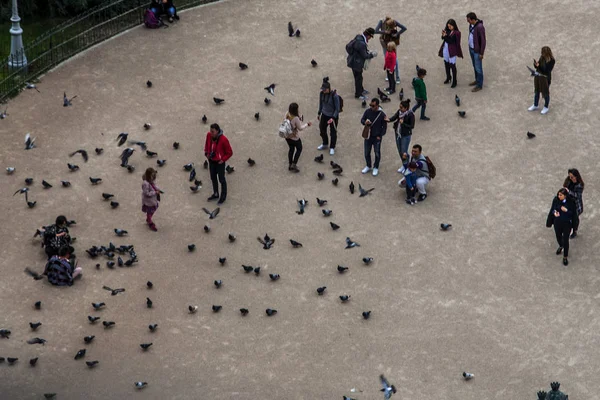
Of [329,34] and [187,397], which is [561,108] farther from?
[187,397]

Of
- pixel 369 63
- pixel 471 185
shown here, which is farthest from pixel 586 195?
pixel 369 63

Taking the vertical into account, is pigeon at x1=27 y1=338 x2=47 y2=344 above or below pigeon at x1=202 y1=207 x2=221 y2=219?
below

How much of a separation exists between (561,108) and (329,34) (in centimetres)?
701

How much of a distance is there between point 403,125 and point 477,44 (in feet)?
14.0

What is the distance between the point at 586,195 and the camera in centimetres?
3272

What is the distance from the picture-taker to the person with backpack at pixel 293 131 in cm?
3272

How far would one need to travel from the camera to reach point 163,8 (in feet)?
131

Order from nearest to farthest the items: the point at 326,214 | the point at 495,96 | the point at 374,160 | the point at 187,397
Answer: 1. the point at 187,397
2. the point at 326,214
3. the point at 374,160
4. the point at 495,96

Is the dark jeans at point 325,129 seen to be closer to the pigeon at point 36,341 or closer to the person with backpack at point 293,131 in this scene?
the person with backpack at point 293,131

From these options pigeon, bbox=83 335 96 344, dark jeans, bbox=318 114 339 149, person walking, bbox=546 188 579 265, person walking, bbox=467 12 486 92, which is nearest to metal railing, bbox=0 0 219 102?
dark jeans, bbox=318 114 339 149

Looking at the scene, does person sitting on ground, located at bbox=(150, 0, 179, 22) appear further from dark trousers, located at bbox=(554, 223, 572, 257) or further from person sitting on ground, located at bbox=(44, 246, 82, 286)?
dark trousers, located at bbox=(554, 223, 572, 257)

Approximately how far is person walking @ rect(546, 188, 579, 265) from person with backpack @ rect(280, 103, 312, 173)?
5919mm

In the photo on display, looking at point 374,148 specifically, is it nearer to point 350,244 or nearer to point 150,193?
point 350,244

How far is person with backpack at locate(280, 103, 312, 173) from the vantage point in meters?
32.7
